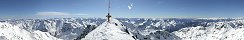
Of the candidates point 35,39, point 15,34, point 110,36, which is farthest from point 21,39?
point 110,36

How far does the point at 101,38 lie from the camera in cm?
5222

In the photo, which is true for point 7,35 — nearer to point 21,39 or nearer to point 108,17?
point 21,39

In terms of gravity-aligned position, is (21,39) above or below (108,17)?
below

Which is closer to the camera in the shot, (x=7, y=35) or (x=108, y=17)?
(x=108, y=17)

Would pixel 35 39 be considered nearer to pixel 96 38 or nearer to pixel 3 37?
pixel 3 37

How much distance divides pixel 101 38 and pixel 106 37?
0.97 m

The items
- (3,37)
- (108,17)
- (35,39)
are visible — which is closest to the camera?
(108,17)

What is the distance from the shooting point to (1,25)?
15400 centimetres

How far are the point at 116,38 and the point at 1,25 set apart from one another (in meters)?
114

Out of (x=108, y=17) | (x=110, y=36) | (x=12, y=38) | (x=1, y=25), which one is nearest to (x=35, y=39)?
(x=1, y=25)

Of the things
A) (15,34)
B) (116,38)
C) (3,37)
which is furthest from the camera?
(15,34)

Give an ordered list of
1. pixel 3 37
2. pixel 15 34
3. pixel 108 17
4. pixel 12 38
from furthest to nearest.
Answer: pixel 15 34, pixel 12 38, pixel 3 37, pixel 108 17

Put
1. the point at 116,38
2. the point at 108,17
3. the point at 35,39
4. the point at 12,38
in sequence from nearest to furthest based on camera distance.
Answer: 1. the point at 116,38
2. the point at 108,17
3. the point at 12,38
4. the point at 35,39

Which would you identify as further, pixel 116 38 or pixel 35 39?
pixel 35 39
